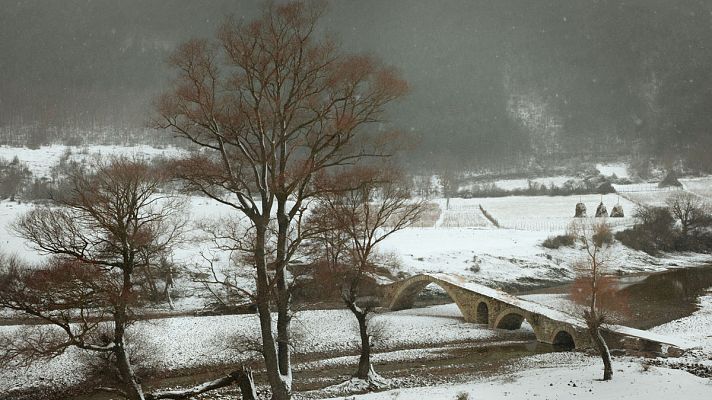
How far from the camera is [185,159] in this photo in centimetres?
1402

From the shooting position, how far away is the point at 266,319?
14.5 m

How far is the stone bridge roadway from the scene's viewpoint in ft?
96.1

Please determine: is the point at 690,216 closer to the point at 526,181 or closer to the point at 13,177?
the point at 526,181

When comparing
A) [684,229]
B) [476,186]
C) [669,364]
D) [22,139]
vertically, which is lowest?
[669,364]

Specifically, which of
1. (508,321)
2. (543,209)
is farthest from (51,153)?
(508,321)

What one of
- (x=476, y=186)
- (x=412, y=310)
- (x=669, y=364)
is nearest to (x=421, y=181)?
(x=476, y=186)

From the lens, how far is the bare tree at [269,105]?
13977 millimetres

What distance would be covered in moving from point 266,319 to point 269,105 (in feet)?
20.0

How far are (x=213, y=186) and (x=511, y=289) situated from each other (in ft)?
169

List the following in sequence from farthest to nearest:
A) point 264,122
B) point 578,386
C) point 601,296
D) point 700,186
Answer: point 700,186 → point 601,296 → point 578,386 → point 264,122

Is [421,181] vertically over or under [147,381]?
over

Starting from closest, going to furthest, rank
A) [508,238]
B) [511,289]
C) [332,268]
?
[332,268] → [511,289] → [508,238]

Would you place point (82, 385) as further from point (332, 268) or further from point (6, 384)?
point (332, 268)

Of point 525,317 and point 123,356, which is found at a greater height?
point 123,356
